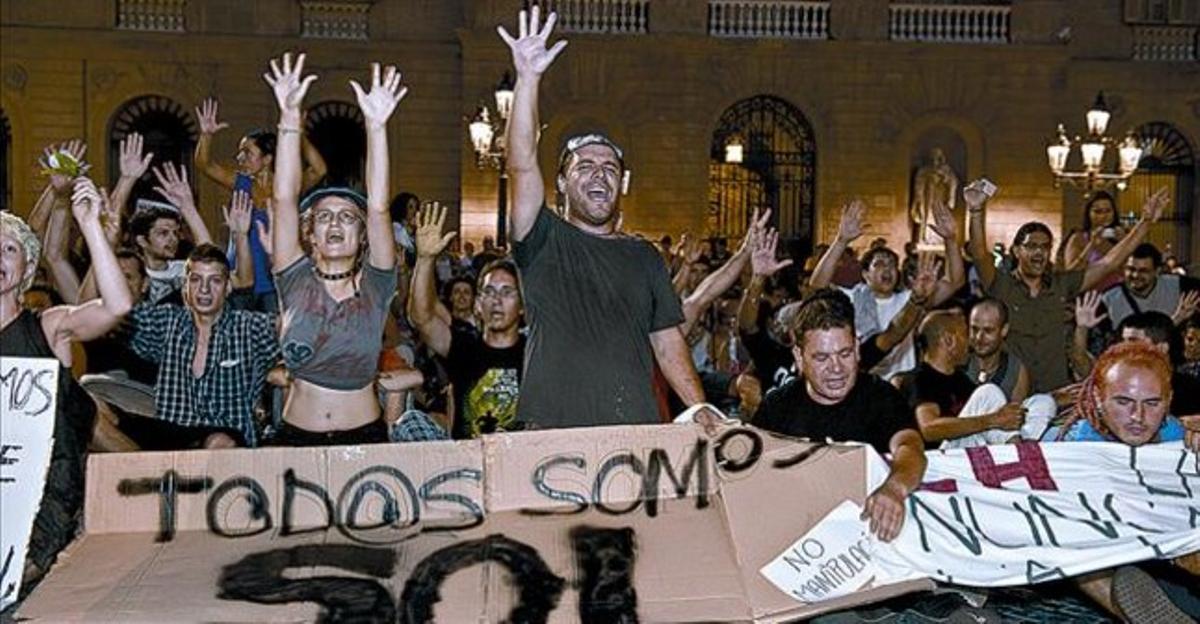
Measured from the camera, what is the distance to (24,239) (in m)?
4.43

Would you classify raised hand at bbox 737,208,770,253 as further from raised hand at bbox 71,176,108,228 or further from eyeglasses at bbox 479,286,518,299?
raised hand at bbox 71,176,108,228

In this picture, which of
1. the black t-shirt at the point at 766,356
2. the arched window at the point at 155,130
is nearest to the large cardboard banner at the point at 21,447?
the black t-shirt at the point at 766,356

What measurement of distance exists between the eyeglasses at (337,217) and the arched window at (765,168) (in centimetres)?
2093

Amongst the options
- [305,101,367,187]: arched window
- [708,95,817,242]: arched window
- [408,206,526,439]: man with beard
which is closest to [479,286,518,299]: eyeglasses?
[408,206,526,439]: man with beard

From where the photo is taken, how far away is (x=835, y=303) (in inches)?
191

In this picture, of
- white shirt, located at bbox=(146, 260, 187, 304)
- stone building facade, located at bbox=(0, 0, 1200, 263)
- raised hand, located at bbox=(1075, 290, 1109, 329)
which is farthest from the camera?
stone building facade, located at bbox=(0, 0, 1200, 263)

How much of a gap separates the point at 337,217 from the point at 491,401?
1.44 meters

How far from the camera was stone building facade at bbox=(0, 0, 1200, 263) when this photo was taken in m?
24.9

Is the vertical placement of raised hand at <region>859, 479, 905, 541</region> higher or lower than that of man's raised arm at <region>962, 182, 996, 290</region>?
lower

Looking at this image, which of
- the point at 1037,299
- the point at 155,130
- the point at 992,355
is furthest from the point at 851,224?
the point at 155,130

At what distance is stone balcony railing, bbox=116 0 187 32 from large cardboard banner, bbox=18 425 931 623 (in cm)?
2296

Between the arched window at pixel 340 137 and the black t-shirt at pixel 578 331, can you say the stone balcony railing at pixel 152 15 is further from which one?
the black t-shirt at pixel 578 331

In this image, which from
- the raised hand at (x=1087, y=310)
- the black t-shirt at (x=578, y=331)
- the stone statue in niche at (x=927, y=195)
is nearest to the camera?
the black t-shirt at (x=578, y=331)

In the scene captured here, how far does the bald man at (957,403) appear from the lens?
582cm
